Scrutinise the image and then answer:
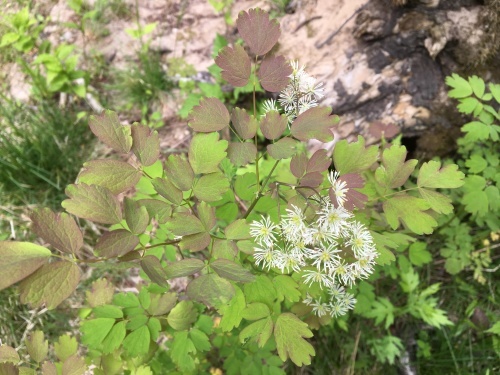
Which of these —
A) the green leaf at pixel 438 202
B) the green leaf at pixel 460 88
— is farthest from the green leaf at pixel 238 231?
the green leaf at pixel 460 88

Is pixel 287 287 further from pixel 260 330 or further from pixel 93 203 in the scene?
pixel 93 203

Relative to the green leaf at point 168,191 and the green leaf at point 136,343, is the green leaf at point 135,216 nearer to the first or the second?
the green leaf at point 168,191

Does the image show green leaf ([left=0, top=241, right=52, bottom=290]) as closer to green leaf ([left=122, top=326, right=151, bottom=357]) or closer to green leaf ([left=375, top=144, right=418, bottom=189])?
green leaf ([left=122, top=326, right=151, bottom=357])

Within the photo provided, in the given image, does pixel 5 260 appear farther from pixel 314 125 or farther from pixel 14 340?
pixel 14 340

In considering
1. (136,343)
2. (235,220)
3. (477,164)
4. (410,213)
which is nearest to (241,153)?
(235,220)

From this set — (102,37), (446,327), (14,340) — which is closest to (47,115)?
(102,37)

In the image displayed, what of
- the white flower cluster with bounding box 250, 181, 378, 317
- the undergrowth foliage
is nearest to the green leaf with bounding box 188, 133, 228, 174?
the undergrowth foliage
